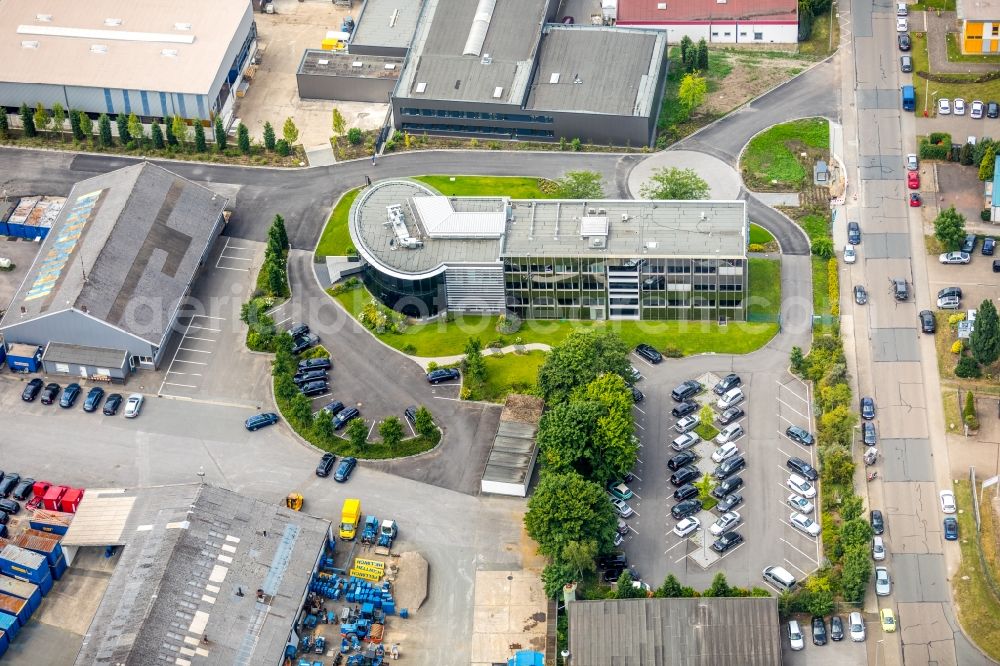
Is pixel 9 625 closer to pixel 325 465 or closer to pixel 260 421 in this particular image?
pixel 260 421

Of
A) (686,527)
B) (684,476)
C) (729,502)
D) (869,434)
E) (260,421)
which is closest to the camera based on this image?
(686,527)

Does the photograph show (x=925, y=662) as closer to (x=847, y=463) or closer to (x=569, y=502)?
(x=847, y=463)

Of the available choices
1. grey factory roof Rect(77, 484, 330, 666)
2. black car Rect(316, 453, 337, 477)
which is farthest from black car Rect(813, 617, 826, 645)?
black car Rect(316, 453, 337, 477)

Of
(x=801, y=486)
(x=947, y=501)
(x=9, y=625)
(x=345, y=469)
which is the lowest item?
(x=9, y=625)

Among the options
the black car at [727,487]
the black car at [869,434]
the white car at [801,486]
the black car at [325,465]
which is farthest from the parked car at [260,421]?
the black car at [869,434]

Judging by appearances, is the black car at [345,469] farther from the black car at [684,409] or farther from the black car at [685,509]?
the black car at [684,409]

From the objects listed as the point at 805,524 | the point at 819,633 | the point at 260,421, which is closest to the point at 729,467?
the point at 805,524
